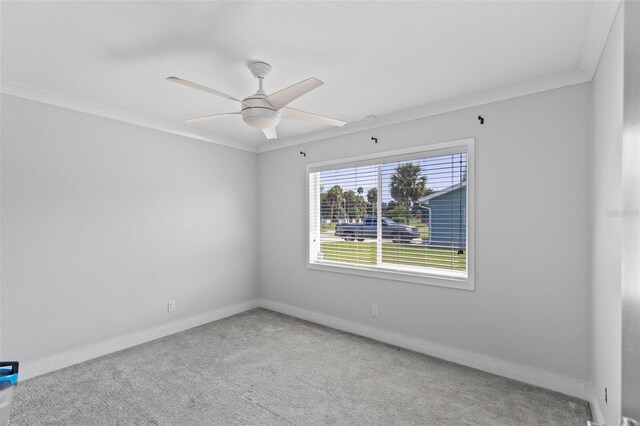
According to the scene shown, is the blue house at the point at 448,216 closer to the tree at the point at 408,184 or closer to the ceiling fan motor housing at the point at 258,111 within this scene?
the tree at the point at 408,184

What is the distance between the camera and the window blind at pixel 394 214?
3154 millimetres

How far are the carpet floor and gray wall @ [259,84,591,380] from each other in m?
0.31

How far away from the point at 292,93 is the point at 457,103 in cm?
173

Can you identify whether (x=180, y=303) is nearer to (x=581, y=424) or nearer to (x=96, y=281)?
(x=96, y=281)

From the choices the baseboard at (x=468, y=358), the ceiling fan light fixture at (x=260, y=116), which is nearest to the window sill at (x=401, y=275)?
the baseboard at (x=468, y=358)

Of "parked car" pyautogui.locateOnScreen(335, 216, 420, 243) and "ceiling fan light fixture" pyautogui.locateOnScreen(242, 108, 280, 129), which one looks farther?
"parked car" pyautogui.locateOnScreen(335, 216, 420, 243)

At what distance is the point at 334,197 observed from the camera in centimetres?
420

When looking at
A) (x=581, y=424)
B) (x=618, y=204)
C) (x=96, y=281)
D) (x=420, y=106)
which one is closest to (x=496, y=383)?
(x=581, y=424)

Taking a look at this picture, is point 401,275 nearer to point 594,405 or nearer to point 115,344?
point 594,405

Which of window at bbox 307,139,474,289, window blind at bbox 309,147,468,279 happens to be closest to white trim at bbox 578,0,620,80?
window at bbox 307,139,474,289

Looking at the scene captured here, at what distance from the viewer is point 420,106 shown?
3.24m

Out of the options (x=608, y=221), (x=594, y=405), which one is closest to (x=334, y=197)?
(x=608, y=221)

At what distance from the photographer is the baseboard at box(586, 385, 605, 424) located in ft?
6.94

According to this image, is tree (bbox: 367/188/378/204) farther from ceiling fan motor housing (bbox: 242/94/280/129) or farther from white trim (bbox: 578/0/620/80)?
white trim (bbox: 578/0/620/80)
